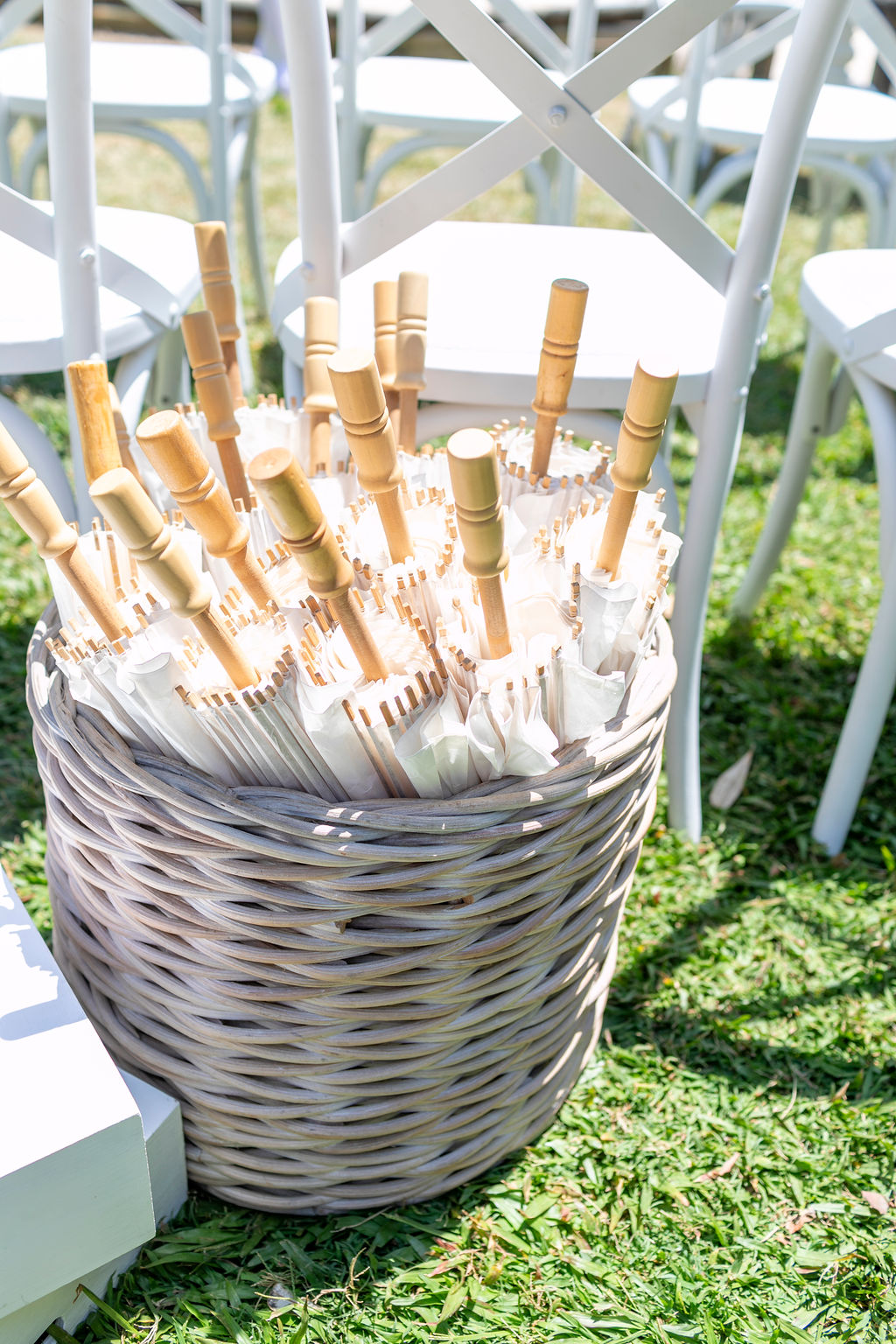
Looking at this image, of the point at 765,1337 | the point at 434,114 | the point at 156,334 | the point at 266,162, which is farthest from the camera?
the point at 266,162

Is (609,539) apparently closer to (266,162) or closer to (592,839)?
(592,839)

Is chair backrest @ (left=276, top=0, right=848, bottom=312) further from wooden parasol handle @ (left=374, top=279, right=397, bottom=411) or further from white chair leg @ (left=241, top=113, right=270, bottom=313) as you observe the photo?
white chair leg @ (left=241, top=113, right=270, bottom=313)

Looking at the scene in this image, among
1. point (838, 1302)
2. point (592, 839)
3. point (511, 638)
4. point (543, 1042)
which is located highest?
point (511, 638)

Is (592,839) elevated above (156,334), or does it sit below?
below

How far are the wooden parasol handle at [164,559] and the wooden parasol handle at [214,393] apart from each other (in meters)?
0.17

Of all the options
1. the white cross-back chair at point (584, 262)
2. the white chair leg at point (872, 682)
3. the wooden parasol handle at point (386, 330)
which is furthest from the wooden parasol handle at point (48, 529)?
the white chair leg at point (872, 682)

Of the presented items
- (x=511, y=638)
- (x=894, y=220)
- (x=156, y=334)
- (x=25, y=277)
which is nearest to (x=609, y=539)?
(x=511, y=638)

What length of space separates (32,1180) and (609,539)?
494 millimetres

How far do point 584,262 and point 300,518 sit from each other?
0.84 metres

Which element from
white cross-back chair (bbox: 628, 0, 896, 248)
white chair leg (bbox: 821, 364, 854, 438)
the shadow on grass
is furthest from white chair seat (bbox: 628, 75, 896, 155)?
the shadow on grass

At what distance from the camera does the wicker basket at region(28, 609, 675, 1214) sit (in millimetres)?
610

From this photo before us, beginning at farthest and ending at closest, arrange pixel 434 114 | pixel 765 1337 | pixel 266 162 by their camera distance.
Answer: pixel 266 162 → pixel 434 114 → pixel 765 1337

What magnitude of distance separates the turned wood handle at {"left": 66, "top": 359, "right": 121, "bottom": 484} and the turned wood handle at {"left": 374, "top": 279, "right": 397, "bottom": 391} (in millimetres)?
208

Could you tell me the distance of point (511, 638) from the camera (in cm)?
67
